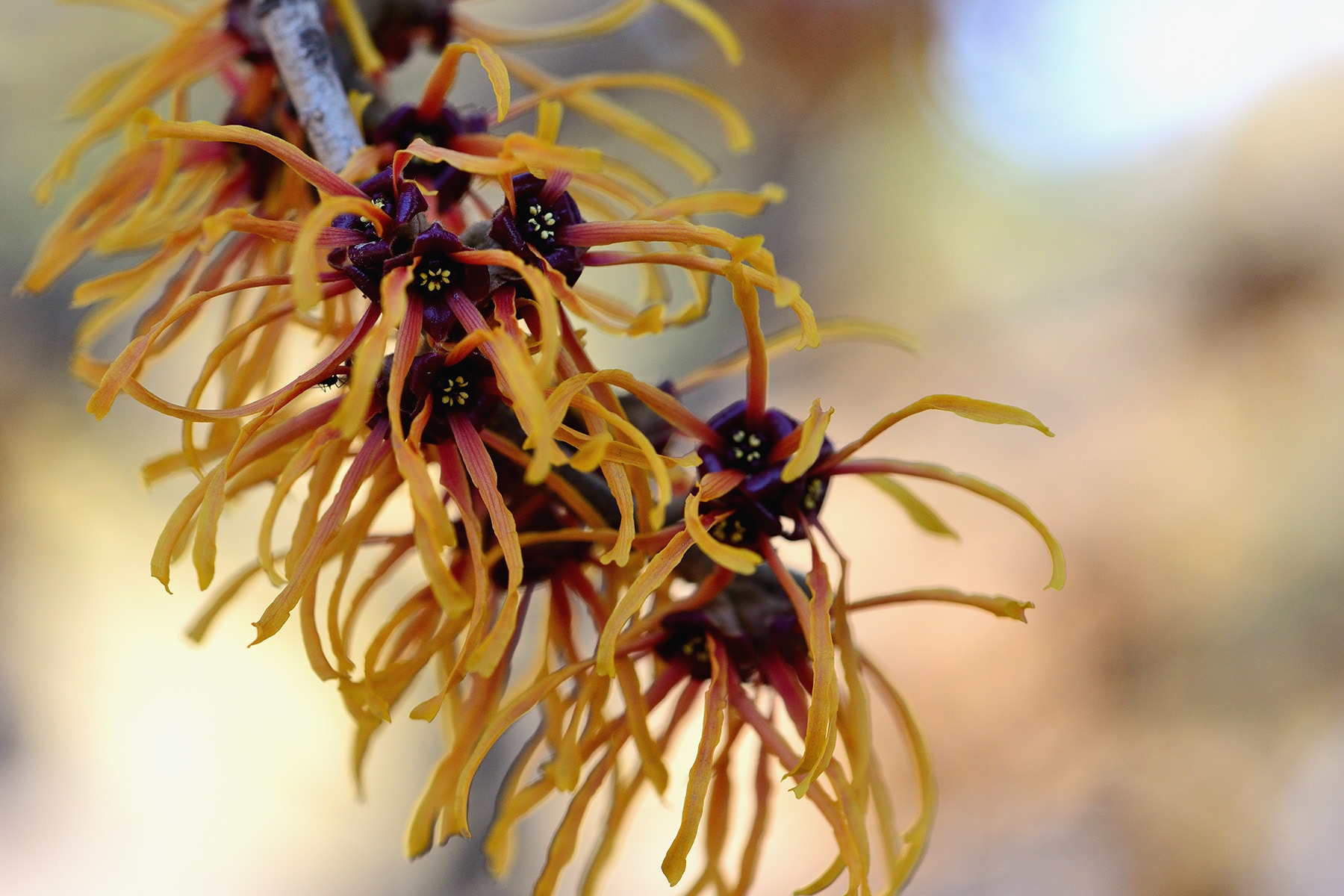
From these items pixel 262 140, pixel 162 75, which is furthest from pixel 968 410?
pixel 162 75

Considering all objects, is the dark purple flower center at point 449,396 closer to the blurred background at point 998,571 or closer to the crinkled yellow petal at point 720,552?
the crinkled yellow petal at point 720,552

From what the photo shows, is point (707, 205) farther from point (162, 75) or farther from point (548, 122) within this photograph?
point (162, 75)

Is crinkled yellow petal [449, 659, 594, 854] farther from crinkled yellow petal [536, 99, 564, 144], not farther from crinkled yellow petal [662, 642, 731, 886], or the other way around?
crinkled yellow petal [536, 99, 564, 144]

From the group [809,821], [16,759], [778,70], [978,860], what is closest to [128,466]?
[16,759]

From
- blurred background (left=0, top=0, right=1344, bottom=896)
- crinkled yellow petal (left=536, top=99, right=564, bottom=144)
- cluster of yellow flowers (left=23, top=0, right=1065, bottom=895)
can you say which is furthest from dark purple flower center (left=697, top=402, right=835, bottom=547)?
blurred background (left=0, top=0, right=1344, bottom=896)

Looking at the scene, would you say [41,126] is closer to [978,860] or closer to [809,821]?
[809,821]

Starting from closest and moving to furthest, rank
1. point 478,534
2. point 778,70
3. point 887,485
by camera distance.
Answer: point 478,534 < point 887,485 < point 778,70
